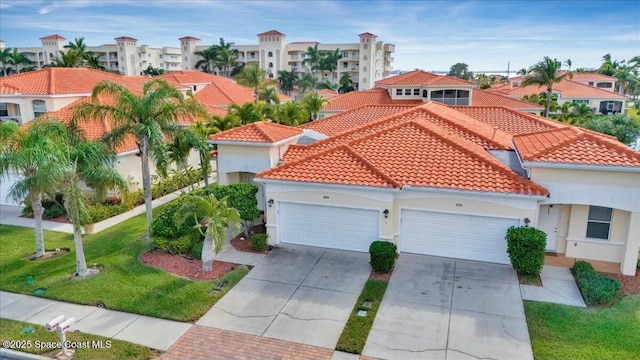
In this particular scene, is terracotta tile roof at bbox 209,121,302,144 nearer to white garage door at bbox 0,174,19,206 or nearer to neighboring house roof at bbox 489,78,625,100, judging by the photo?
white garage door at bbox 0,174,19,206

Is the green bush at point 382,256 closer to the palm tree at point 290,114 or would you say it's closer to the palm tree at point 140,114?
the palm tree at point 140,114

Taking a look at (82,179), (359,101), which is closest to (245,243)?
(82,179)

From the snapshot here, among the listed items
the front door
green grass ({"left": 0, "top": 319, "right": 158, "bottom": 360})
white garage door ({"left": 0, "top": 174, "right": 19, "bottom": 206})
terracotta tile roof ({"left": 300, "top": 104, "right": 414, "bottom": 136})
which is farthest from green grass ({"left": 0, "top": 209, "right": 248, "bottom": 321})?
terracotta tile roof ({"left": 300, "top": 104, "right": 414, "bottom": 136})

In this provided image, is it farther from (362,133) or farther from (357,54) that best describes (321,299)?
(357,54)

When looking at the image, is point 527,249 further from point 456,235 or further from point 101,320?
point 101,320

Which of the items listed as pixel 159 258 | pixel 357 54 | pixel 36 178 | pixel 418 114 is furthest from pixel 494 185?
pixel 357 54

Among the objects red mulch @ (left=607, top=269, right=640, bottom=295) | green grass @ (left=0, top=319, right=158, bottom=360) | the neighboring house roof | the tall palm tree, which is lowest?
green grass @ (left=0, top=319, right=158, bottom=360)
